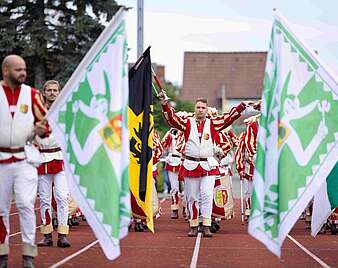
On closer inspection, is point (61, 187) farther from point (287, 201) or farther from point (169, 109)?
point (287, 201)

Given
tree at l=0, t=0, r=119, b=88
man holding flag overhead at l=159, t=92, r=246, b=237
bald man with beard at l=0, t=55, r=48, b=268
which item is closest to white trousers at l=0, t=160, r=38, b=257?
bald man with beard at l=0, t=55, r=48, b=268

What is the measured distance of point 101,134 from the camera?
983 centimetres

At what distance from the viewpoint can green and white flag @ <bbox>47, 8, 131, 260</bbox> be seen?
378 inches

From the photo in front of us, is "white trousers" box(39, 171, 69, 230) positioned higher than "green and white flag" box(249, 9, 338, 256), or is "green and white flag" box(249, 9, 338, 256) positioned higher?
"green and white flag" box(249, 9, 338, 256)

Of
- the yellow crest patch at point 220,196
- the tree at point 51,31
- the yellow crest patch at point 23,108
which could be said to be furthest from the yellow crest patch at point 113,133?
the tree at point 51,31

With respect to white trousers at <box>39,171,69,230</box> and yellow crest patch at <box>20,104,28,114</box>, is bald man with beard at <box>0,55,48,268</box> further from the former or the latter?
white trousers at <box>39,171,69,230</box>

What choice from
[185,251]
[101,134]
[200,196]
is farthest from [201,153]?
[101,134]

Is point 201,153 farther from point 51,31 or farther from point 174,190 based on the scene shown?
point 51,31

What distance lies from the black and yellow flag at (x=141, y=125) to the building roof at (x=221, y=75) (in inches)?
3230

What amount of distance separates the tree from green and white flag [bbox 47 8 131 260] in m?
22.5

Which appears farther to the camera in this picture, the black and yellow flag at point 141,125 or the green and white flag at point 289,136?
the black and yellow flag at point 141,125

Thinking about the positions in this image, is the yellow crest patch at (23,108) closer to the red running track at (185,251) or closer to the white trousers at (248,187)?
the red running track at (185,251)

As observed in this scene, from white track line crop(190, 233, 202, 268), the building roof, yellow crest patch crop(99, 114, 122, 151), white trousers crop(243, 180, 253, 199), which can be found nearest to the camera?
yellow crest patch crop(99, 114, 122, 151)

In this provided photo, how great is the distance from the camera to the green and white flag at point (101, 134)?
9.61 m
